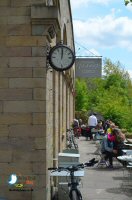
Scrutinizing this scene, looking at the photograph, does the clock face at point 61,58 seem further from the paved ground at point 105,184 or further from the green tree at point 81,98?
the green tree at point 81,98

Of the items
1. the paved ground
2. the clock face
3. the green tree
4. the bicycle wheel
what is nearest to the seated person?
the paved ground

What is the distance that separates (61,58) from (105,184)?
5.04m

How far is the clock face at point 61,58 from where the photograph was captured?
31.3 feet

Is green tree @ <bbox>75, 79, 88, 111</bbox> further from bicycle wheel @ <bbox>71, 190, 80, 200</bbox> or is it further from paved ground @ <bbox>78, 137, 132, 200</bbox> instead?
bicycle wheel @ <bbox>71, 190, 80, 200</bbox>

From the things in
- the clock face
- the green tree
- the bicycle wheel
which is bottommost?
the bicycle wheel

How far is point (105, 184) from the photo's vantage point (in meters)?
13.5

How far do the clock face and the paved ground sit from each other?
11.3 ft

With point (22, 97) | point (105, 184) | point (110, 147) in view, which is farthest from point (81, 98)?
point (22, 97)

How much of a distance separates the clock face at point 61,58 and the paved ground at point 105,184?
344 cm

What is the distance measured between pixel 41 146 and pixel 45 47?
1834 mm

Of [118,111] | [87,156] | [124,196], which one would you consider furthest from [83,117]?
[124,196]

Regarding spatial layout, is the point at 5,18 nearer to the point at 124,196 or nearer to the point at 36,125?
the point at 36,125

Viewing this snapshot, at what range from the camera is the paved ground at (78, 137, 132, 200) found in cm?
1180

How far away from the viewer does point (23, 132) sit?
9.44m
